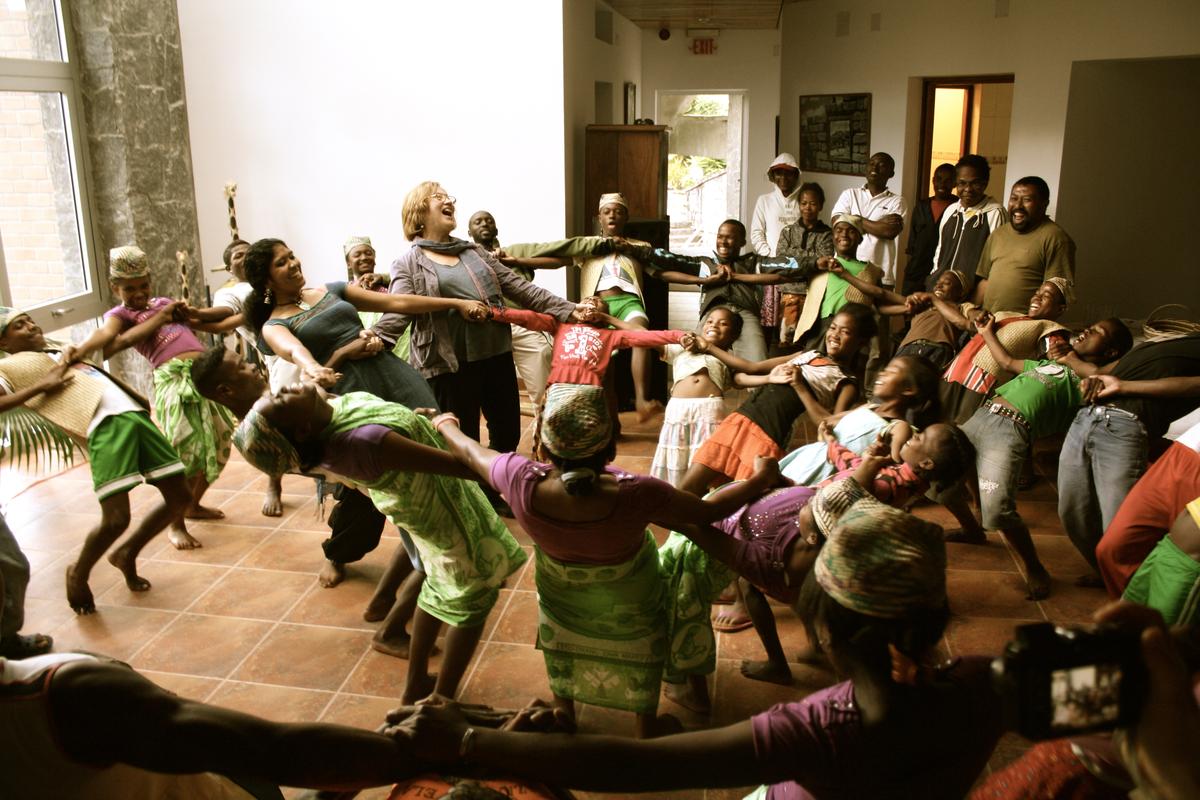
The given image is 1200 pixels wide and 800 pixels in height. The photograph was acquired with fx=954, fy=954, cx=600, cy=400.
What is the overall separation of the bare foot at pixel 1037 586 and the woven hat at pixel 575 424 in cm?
254

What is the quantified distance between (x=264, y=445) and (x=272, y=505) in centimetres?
253

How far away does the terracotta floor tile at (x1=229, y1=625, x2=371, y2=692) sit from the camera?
138 inches

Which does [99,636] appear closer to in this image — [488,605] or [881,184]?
[488,605]

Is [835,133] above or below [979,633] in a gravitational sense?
above

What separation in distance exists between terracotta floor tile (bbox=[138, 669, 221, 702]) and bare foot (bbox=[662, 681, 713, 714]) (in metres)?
1.63

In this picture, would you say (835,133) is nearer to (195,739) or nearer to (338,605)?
(338,605)

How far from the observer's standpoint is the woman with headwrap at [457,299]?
4430 millimetres

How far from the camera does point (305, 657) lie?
3656mm

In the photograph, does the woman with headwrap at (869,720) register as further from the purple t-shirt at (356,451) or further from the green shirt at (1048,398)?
the green shirt at (1048,398)

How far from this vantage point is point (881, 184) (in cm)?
721

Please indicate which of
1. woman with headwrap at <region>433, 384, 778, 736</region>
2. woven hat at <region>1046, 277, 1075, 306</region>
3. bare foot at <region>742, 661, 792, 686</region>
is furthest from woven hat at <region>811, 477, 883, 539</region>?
woven hat at <region>1046, 277, 1075, 306</region>

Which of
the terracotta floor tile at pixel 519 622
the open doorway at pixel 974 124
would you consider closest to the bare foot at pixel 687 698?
the terracotta floor tile at pixel 519 622

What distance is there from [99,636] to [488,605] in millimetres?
1864

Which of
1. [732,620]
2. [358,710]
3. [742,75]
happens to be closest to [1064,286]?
[732,620]
